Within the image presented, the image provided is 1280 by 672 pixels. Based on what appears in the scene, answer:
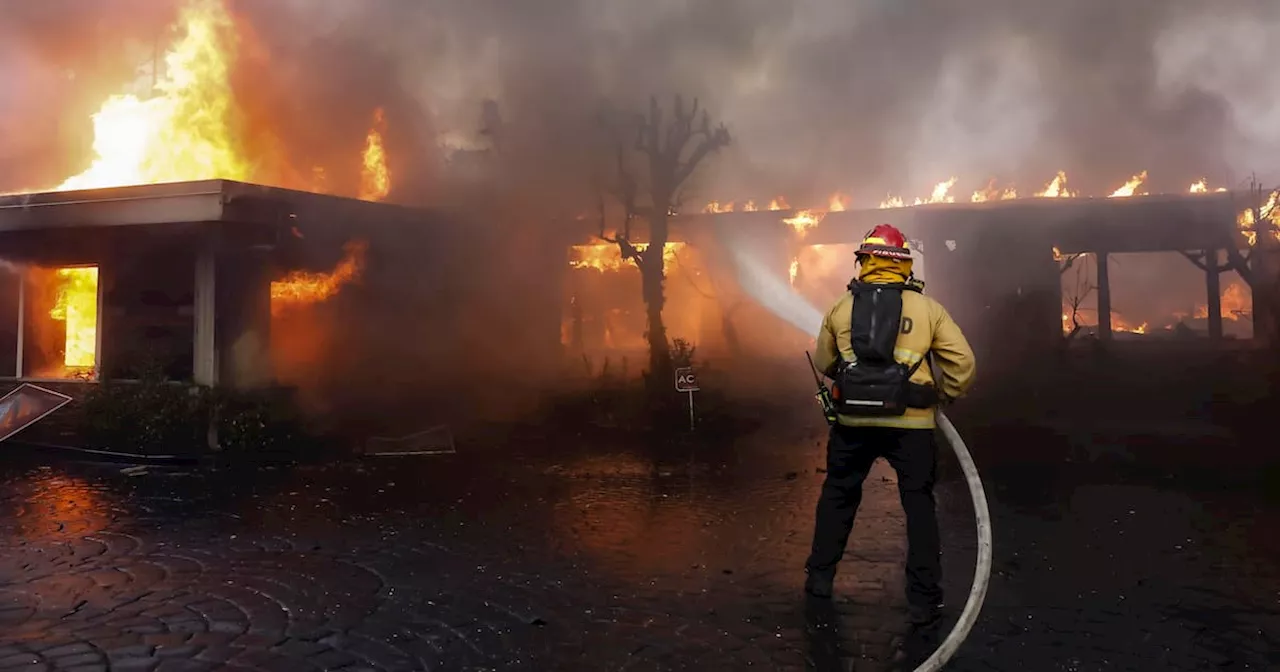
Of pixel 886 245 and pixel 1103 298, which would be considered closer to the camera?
pixel 886 245

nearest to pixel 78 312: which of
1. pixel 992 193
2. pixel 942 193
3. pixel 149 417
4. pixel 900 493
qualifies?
pixel 149 417

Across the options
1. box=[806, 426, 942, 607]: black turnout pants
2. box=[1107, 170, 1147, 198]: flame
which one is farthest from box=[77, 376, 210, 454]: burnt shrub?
box=[1107, 170, 1147, 198]: flame

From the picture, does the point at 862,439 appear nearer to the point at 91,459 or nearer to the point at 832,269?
the point at 91,459

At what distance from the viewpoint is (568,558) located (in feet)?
14.7

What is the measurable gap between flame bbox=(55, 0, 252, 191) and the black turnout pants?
1076 cm

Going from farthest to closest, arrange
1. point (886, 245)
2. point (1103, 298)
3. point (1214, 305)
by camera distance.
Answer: point (1103, 298) < point (1214, 305) < point (886, 245)

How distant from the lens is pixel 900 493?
3.73m

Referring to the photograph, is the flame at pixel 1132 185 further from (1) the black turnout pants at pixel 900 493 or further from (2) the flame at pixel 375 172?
(1) the black turnout pants at pixel 900 493

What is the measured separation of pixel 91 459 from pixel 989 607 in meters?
8.85

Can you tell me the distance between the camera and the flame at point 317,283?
10031 mm

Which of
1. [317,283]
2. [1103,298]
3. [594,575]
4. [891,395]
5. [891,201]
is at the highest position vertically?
[891,201]

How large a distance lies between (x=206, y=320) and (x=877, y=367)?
8.18 meters

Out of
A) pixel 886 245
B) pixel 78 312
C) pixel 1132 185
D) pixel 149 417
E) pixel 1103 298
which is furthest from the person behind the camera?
pixel 1132 185

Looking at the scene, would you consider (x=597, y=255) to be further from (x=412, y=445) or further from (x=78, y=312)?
(x=78, y=312)
